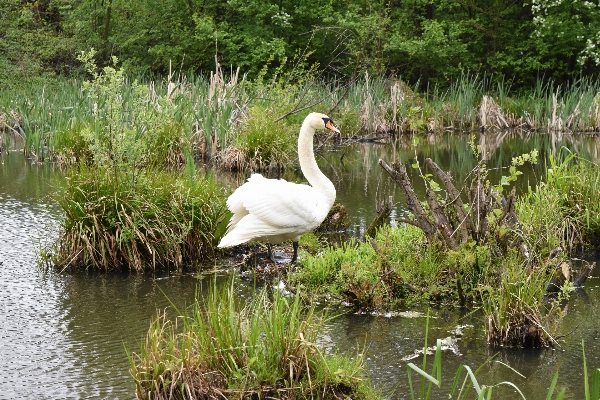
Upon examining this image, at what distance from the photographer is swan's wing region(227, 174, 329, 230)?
24.6 feet

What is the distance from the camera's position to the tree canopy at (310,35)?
29828 millimetres

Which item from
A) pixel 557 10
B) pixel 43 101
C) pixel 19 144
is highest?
pixel 557 10

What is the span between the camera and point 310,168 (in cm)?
834

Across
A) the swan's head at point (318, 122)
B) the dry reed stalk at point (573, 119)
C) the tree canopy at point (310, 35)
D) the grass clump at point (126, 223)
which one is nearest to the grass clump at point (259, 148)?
the swan's head at point (318, 122)

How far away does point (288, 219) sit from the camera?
7.51 m

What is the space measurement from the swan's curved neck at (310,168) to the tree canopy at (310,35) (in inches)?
787

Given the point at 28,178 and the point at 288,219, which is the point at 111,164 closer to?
the point at 288,219

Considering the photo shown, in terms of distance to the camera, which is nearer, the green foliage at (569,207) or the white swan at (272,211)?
the white swan at (272,211)

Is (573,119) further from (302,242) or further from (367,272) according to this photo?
(367,272)

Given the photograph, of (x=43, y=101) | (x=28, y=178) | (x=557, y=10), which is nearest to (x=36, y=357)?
(x=28, y=178)

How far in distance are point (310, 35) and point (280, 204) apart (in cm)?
2512

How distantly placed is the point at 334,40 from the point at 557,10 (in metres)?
8.78

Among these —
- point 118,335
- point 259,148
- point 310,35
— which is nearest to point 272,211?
point 118,335

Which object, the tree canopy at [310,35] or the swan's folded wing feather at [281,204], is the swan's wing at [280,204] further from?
the tree canopy at [310,35]
